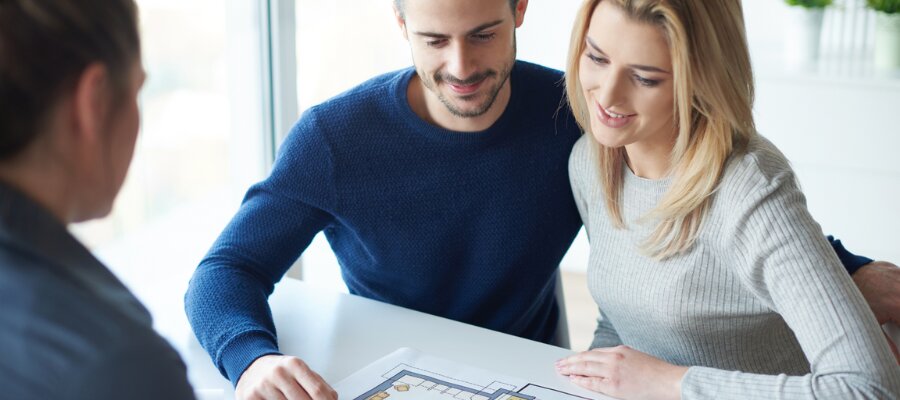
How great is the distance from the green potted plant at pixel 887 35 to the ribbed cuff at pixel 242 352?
8.24 ft

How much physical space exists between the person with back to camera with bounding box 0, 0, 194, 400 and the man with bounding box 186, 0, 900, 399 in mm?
871

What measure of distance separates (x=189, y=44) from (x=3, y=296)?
71.4 inches

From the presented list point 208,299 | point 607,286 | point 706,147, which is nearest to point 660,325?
point 607,286

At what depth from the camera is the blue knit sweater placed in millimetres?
1650

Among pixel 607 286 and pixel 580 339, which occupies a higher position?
pixel 607 286

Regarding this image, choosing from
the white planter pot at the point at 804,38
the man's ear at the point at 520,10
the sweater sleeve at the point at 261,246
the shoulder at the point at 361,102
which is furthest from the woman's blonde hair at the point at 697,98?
the white planter pot at the point at 804,38

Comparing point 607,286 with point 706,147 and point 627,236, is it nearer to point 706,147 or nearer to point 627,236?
point 627,236

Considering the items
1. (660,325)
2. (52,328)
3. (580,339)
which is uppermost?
(52,328)

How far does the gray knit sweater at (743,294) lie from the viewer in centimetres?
120

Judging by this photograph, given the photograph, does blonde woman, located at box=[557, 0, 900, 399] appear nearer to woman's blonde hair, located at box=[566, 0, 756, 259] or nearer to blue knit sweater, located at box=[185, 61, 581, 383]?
woman's blonde hair, located at box=[566, 0, 756, 259]

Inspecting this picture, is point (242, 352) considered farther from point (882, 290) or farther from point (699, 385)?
point (882, 290)

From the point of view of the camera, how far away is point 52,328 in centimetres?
64

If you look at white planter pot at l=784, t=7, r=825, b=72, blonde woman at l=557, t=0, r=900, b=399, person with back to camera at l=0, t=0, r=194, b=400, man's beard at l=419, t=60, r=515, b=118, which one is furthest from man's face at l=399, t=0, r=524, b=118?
white planter pot at l=784, t=7, r=825, b=72

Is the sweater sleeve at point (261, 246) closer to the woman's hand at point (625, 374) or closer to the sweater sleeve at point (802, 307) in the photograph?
the woman's hand at point (625, 374)
